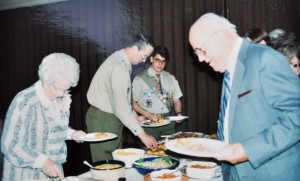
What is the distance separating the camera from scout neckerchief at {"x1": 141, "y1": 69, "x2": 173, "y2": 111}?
3.82 m

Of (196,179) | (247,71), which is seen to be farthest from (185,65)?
(247,71)

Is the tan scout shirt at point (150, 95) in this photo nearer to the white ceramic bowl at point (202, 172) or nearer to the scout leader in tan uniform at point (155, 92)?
the scout leader in tan uniform at point (155, 92)

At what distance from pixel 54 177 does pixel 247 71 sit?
1347mm

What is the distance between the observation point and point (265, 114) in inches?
47.9

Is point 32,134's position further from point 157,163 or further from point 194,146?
point 194,146

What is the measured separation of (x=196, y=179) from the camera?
1.75m

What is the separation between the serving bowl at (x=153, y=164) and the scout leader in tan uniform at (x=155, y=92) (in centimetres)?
168

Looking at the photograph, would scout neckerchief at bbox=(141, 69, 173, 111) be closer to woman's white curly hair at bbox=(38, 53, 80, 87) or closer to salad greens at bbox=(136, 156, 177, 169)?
salad greens at bbox=(136, 156, 177, 169)

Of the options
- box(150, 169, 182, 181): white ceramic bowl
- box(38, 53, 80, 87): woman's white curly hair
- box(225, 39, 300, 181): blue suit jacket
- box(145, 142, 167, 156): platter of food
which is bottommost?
box(145, 142, 167, 156): platter of food

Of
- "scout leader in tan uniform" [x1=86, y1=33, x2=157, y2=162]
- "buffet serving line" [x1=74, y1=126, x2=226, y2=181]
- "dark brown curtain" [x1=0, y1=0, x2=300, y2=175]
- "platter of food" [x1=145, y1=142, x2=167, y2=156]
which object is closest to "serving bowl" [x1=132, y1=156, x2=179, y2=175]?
"buffet serving line" [x1=74, y1=126, x2=226, y2=181]

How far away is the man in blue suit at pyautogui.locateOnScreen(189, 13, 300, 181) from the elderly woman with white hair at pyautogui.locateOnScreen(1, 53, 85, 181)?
0.88 meters

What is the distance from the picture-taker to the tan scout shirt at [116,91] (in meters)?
2.72

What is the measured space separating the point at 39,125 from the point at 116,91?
41.2 inches

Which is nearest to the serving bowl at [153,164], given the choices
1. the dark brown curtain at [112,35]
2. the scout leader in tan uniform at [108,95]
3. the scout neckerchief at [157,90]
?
the scout leader in tan uniform at [108,95]
